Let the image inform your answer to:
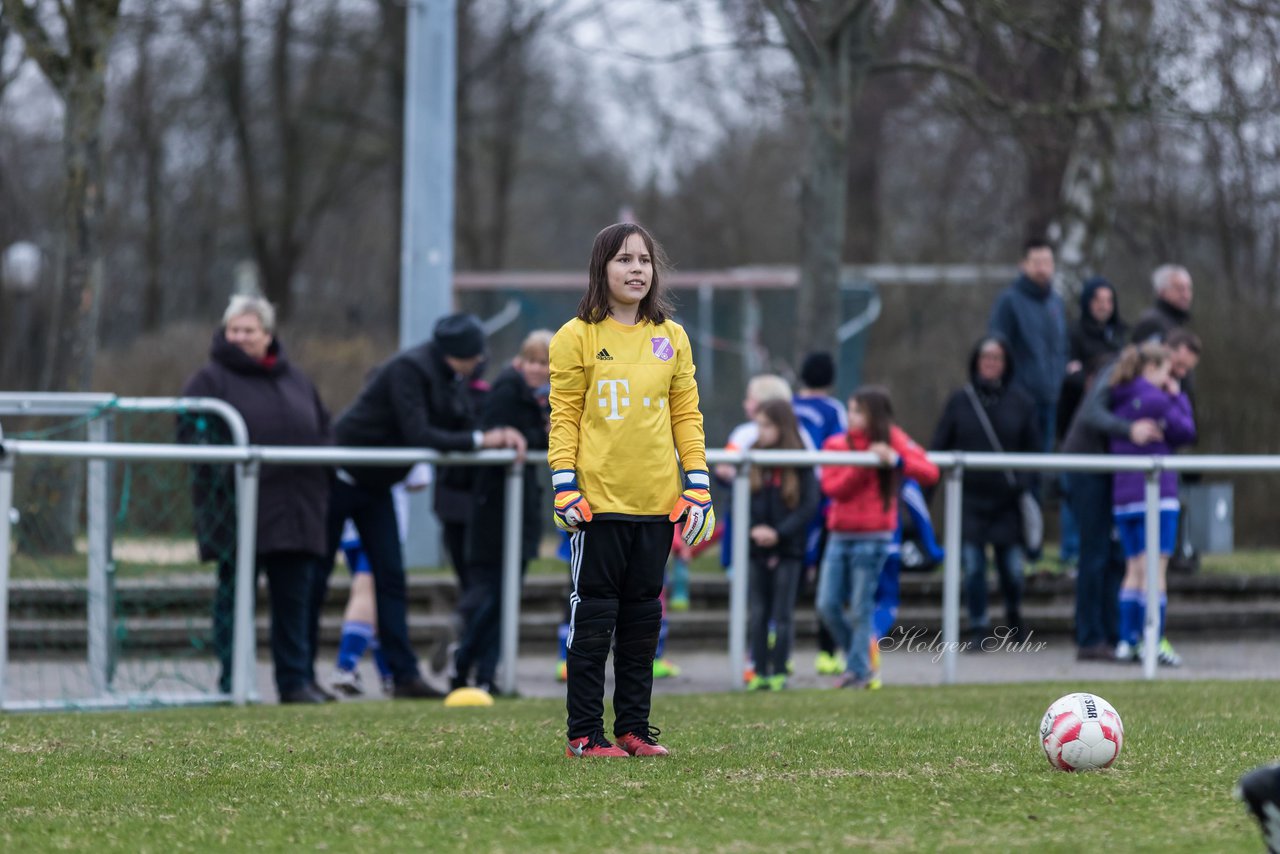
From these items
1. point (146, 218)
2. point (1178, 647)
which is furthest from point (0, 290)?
point (1178, 647)

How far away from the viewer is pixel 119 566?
30.8 feet

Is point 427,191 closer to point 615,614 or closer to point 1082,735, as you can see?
point 615,614

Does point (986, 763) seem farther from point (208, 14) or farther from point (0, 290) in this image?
point (0, 290)

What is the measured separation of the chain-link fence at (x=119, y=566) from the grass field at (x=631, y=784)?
1.44 metres

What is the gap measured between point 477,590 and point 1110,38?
841 cm

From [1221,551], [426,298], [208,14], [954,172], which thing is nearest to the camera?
[1221,551]

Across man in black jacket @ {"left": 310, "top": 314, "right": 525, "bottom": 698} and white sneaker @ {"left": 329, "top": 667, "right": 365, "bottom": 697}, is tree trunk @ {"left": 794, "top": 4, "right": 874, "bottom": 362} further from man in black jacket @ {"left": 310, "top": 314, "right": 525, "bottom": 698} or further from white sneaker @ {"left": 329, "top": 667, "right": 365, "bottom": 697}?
white sneaker @ {"left": 329, "top": 667, "right": 365, "bottom": 697}

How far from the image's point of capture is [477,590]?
9.54 m

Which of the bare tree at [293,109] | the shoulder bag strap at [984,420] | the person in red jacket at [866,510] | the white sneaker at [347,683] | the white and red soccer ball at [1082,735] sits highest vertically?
the bare tree at [293,109]

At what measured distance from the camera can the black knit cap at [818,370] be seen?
445 inches

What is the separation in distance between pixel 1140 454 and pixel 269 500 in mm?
5489

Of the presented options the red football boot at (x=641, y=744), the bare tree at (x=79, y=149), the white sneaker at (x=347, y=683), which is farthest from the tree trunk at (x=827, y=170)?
the red football boot at (x=641, y=744)

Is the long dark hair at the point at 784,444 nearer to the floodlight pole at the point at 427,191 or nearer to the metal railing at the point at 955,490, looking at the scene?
the metal railing at the point at 955,490

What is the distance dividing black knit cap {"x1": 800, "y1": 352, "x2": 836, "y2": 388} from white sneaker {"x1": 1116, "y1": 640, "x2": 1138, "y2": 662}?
2.47 meters
